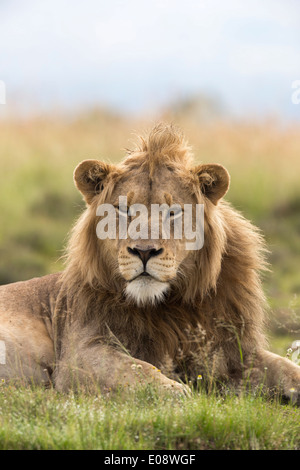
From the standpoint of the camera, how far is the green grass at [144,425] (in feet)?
15.6

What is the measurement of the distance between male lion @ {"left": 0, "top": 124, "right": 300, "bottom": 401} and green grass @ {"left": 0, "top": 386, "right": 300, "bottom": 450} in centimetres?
74

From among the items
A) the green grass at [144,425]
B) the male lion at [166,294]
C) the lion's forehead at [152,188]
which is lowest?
the green grass at [144,425]

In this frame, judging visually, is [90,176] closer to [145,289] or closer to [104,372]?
[145,289]

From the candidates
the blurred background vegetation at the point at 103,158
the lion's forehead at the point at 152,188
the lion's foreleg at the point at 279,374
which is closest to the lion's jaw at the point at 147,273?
the lion's forehead at the point at 152,188

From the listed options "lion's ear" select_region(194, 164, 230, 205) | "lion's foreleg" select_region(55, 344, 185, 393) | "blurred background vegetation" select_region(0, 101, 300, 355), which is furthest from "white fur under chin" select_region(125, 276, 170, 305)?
"blurred background vegetation" select_region(0, 101, 300, 355)

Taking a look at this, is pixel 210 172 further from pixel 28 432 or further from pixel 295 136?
pixel 295 136

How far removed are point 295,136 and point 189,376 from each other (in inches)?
679

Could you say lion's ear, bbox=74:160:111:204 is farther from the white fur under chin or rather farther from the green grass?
the green grass

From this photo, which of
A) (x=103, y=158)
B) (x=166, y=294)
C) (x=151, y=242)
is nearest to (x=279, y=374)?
(x=166, y=294)

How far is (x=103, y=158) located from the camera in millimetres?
18609

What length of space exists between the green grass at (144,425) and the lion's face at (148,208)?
907 millimetres

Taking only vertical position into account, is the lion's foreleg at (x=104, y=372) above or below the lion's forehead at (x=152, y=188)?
below

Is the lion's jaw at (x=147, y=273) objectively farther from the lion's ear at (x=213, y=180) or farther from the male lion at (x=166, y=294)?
the lion's ear at (x=213, y=180)
